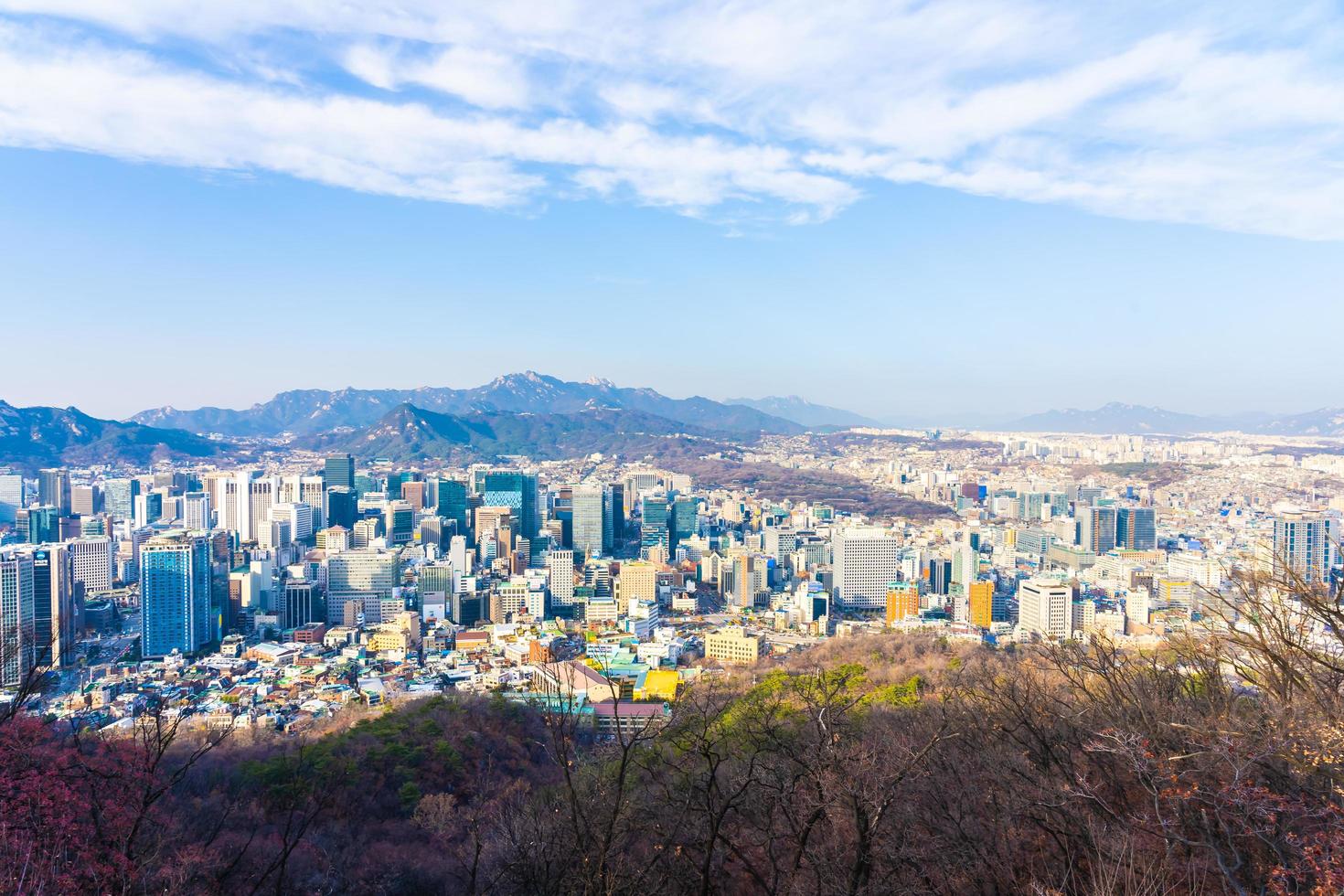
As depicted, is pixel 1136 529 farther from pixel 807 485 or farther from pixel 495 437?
pixel 495 437

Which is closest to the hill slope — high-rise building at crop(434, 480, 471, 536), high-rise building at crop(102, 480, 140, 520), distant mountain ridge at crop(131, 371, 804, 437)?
distant mountain ridge at crop(131, 371, 804, 437)

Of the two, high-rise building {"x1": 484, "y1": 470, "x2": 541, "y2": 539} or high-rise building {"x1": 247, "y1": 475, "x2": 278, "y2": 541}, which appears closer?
high-rise building {"x1": 484, "y1": 470, "x2": 541, "y2": 539}

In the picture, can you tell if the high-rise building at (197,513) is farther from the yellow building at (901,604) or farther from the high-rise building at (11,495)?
the yellow building at (901,604)

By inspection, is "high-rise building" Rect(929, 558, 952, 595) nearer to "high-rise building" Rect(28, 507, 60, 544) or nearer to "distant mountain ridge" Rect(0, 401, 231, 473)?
"high-rise building" Rect(28, 507, 60, 544)

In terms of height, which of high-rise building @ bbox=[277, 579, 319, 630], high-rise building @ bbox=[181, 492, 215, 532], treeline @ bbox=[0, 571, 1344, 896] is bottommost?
high-rise building @ bbox=[277, 579, 319, 630]

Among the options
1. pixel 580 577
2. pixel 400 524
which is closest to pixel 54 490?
pixel 400 524

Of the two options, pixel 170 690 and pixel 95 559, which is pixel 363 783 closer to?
pixel 170 690
